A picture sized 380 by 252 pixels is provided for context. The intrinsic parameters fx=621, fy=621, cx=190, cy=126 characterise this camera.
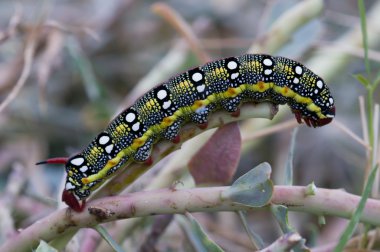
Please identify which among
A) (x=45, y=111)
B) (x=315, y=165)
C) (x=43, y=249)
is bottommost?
(x=315, y=165)

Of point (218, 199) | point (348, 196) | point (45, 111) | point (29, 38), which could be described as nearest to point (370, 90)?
point (348, 196)

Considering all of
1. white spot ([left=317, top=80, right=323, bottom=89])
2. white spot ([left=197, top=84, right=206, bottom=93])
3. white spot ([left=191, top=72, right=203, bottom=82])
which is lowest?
white spot ([left=317, top=80, right=323, bottom=89])

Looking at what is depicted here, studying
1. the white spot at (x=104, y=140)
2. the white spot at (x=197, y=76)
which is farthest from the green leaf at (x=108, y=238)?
the white spot at (x=197, y=76)

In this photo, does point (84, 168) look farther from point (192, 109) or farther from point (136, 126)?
point (192, 109)

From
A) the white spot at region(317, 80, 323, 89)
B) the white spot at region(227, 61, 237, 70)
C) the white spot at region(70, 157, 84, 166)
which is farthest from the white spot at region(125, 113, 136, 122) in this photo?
the white spot at region(317, 80, 323, 89)

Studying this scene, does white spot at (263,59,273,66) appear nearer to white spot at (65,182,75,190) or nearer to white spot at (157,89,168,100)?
white spot at (157,89,168,100)

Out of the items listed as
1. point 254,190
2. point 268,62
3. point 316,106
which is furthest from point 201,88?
point 254,190

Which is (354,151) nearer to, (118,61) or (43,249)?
(118,61)

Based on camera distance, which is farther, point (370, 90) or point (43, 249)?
point (370, 90)
